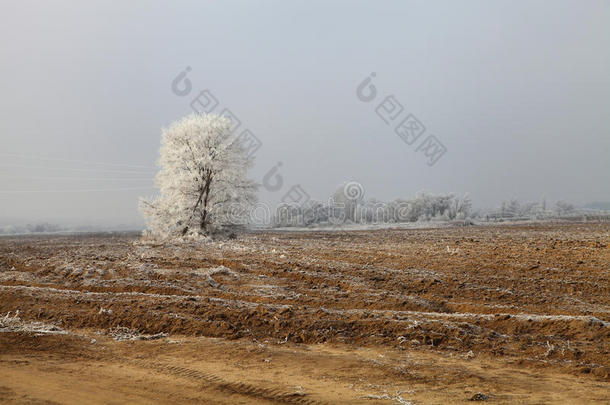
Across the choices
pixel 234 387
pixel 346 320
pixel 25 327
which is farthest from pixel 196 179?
pixel 234 387

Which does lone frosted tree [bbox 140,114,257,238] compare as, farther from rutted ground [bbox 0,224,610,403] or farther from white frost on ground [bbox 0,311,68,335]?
white frost on ground [bbox 0,311,68,335]

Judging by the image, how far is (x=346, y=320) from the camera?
896 cm

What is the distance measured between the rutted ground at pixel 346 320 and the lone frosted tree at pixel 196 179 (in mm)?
12257

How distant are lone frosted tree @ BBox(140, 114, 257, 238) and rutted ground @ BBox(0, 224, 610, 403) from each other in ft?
40.2

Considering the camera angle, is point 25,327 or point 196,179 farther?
point 196,179

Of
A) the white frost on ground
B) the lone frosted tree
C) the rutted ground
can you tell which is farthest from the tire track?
the lone frosted tree

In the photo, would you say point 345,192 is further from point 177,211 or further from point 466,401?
point 466,401

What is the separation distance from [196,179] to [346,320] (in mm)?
22238

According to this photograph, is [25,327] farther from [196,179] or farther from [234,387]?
[196,179]

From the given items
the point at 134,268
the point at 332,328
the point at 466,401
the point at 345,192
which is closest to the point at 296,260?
the point at 134,268

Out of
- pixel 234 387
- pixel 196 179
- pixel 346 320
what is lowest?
pixel 234 387

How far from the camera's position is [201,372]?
6.43 metres

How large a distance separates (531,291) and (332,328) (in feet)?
20.8

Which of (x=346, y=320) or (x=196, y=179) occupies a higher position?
(x=196, y=179)
